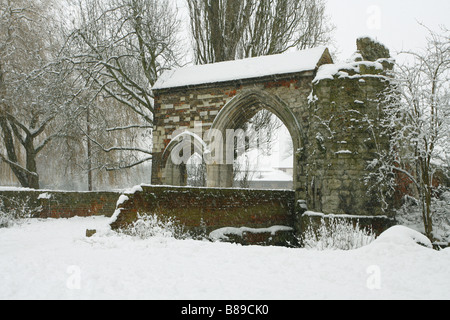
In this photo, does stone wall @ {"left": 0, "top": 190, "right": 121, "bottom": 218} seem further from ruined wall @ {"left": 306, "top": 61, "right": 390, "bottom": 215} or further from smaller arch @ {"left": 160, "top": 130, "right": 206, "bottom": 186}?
ruined wall @ {"left": 306, "top": 61, "right": 390, "bottom": 215}

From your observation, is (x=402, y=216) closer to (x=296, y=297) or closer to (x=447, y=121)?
(x=447, y=121)

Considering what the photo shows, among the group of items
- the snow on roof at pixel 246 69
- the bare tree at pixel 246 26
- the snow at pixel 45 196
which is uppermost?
the bare tree at pixel 246 26

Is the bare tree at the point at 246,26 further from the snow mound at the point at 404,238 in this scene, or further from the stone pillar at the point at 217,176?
the snow mound at the point at 404,238

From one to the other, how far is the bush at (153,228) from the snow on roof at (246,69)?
173 inches

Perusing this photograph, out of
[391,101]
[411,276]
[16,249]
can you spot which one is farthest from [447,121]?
[16,249]

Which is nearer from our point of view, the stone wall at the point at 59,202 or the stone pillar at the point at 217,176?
the stone wall at the point at 59,202

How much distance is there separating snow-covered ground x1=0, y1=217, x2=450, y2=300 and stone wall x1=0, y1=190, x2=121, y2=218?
433cm

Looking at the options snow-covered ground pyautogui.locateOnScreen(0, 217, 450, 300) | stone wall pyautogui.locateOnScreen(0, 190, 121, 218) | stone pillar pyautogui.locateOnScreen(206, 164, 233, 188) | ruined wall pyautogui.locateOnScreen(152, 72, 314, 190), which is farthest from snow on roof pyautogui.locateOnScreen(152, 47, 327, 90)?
snow-covered ground pyautogui.locateOnScreen(0, 217, 450, 300)

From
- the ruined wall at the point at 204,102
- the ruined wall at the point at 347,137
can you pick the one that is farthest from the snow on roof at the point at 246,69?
the ruined wall at the point at 347,137

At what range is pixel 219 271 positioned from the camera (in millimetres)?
4223

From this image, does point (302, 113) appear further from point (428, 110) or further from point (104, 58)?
point (104, 58)

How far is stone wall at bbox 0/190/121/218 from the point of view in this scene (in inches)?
378

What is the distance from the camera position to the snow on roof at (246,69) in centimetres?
949

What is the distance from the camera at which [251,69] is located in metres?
10.2
